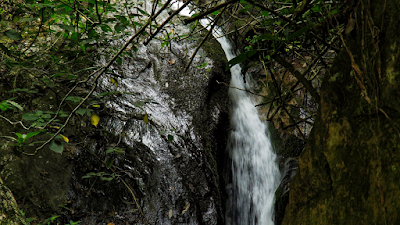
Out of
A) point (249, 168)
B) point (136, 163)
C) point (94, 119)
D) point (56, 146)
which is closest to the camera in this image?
point (56, 146)

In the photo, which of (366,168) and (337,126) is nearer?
(366,168)

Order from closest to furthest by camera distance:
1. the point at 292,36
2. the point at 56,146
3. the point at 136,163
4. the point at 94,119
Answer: the point at 292,36
the point at 56,146
the point at 94,119
the point at 136,163

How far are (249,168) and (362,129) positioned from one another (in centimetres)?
319

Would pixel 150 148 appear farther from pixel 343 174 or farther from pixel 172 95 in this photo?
pixel 343 174

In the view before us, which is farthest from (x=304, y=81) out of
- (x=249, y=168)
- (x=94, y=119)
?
(x=249, y=168)

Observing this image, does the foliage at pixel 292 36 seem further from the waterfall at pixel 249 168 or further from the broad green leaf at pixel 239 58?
the waterfall at pixel 249 168

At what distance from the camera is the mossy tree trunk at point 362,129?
121 cm

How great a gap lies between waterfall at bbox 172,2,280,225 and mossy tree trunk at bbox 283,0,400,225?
221 cm

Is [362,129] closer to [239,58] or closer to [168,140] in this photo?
[239,58]

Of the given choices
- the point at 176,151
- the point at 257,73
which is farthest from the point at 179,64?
the point at 257,73

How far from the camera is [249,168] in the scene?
174 inches

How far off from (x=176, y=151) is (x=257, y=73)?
3.65 meters

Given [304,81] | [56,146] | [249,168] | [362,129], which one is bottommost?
[362,129]

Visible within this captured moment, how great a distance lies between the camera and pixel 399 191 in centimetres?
114
